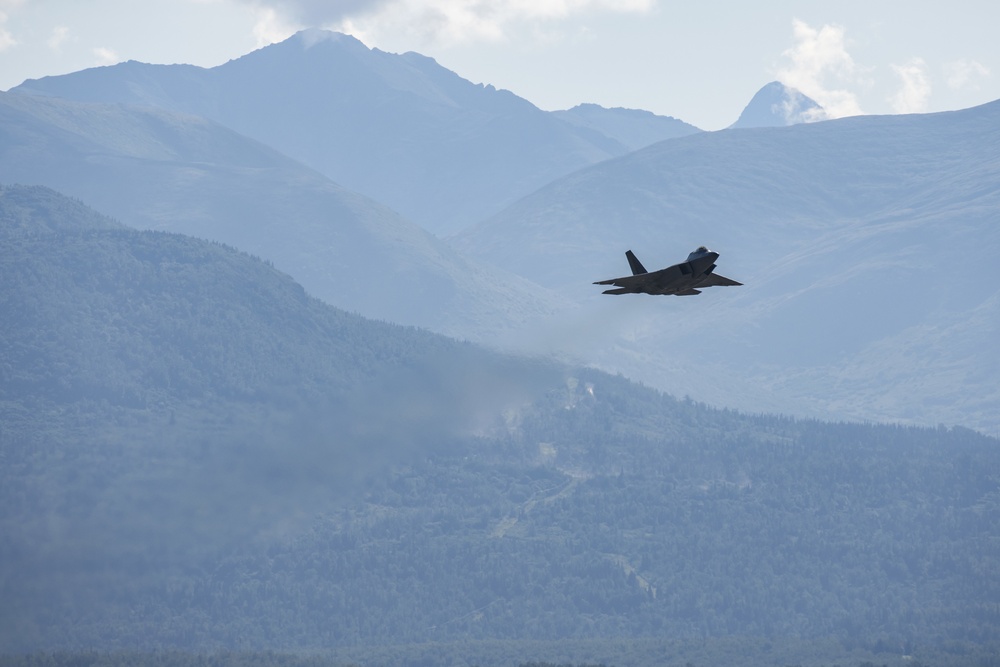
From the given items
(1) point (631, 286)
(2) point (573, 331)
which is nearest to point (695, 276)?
(1) point (631, 286)

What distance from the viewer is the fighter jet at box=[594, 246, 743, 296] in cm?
6438

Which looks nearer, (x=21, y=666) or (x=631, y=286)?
(x=631, y=286)

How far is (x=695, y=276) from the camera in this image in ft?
213

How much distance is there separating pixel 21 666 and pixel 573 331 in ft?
265

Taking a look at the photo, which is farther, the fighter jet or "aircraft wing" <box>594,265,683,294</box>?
"aircraft wing" <box>594,265,683,294</box>

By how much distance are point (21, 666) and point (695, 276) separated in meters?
154

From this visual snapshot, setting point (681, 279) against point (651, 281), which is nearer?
point (681, 279)

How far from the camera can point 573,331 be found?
188m

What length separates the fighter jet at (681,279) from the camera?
64.4 m

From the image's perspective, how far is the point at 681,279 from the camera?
65375 mm

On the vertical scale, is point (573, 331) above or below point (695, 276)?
above

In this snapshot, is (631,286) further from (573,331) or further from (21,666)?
(21,666)

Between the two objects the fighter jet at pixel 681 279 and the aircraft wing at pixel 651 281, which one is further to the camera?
the aircraft wing at pixel 651 281

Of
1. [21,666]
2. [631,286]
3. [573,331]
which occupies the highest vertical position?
[573,331]
